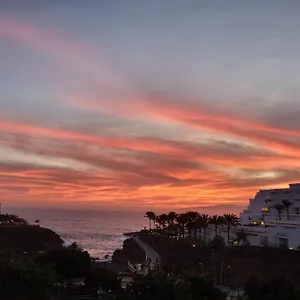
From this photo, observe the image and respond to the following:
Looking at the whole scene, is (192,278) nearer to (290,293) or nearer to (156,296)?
(156,296)

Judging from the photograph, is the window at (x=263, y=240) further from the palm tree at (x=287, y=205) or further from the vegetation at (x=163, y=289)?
the vegetation at (x=163, y=289)

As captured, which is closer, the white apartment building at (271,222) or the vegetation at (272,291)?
the vegetation at (272,291)

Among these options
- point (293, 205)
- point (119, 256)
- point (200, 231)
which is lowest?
point (119, 256)

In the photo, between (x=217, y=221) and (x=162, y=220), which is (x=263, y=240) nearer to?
(x=217, y=221)

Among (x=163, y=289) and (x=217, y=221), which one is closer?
(x=163, y=289)

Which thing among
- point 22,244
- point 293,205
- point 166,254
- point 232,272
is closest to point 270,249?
point 232,272

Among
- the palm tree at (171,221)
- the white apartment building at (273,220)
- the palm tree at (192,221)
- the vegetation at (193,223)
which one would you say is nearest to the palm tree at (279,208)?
the white apartment building at (273,220)

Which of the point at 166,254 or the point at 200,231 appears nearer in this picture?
the point at 166,254

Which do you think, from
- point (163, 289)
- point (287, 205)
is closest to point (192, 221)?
point (287, 205)

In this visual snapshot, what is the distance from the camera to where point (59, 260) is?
2916 centimetres

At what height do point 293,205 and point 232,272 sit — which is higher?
point 293,205

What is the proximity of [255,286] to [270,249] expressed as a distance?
30.0 metres

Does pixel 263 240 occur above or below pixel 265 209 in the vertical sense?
below

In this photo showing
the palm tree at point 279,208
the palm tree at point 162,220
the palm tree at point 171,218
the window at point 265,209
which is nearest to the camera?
the palm tree at point 279,208
